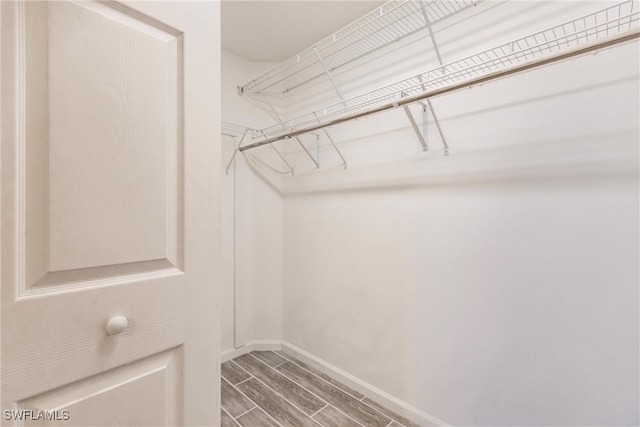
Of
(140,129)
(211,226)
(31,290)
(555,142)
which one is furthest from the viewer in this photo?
(555,142)

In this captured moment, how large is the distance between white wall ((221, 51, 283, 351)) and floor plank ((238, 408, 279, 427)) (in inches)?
25.6

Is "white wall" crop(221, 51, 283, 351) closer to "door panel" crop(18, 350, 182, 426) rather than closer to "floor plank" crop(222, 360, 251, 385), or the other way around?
"floor plank" crop(222, 360, 251, 385)

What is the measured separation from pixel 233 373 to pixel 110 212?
1.82 metres

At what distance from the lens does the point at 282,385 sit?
6.01 ft

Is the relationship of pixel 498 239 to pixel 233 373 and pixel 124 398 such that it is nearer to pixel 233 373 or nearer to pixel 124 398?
pixel 124 398

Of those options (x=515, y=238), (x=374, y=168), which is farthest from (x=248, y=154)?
(x=515, y=238)

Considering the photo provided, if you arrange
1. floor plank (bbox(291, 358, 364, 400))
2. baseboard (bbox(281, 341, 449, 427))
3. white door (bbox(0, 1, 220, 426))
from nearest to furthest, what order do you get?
white door (bbox(0, 1, 220, 426)) → baseboard (bbox(281, 341, 449, 427)) → floor plank (bbox(291, 358, 364, 400))

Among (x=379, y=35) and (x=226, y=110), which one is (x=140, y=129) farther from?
(x=226, y=110)

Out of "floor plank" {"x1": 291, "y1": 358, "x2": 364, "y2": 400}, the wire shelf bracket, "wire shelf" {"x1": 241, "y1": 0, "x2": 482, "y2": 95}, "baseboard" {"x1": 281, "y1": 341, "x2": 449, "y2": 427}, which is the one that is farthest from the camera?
"floor plank" {"x1": 291, "y1": 358, "x2": 364, "y2": 400}

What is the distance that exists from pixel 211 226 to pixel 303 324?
164 cm

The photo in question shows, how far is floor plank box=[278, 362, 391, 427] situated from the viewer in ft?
5.08

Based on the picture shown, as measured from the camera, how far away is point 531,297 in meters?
1.18

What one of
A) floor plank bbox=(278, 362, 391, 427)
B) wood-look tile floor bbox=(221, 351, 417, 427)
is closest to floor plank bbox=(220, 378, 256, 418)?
wood-look tile floor bbox=(221, 351, 417, 427)

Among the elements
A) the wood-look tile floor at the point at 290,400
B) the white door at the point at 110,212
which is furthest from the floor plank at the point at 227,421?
the white door at the point at 110,212
